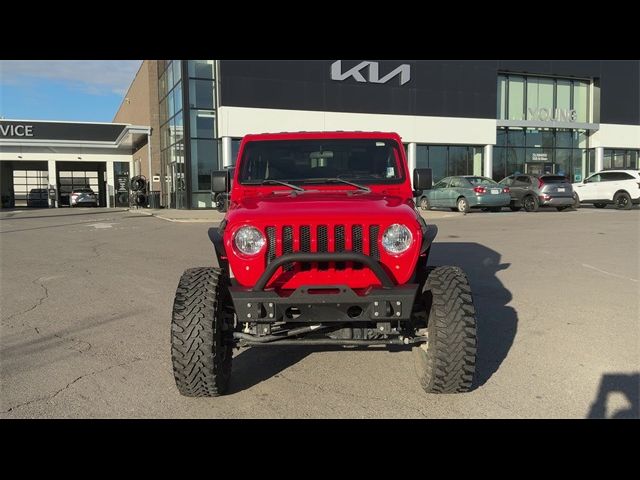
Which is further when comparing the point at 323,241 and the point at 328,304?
the point at 323,241

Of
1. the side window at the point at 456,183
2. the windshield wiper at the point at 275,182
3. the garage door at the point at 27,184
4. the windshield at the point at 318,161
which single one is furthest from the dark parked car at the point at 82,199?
the windshield wiper at the point at 275,182

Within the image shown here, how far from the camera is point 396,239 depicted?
3.75 metres

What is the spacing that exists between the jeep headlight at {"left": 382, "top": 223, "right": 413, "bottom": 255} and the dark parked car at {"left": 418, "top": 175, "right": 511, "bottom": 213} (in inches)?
716

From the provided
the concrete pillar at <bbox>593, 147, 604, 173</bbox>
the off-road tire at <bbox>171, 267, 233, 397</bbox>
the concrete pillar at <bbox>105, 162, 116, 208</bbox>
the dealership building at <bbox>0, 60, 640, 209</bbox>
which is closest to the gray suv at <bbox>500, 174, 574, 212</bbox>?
the dealership building at <bbox>0, 60, 640, 209</bbox>

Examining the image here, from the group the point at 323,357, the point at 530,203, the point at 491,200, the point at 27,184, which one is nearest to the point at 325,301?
the point at 323,357

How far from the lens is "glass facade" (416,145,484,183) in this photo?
2944 centimetres

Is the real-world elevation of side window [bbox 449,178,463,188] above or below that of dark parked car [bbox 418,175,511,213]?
above

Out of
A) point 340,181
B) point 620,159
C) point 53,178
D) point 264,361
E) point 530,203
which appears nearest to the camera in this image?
point 264,361

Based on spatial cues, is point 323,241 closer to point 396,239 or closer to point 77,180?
point 396,239

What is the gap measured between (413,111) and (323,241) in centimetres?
2632

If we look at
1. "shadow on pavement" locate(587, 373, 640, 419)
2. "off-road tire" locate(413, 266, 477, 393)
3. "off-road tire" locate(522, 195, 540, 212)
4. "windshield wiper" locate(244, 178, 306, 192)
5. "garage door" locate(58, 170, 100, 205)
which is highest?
"garage door" locate(58, 170, 100, 205)

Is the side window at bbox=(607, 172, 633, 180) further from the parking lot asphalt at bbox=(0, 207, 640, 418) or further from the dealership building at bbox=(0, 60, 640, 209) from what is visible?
the parking lot asphalt at bbox=(0, 207, 640, 418)
